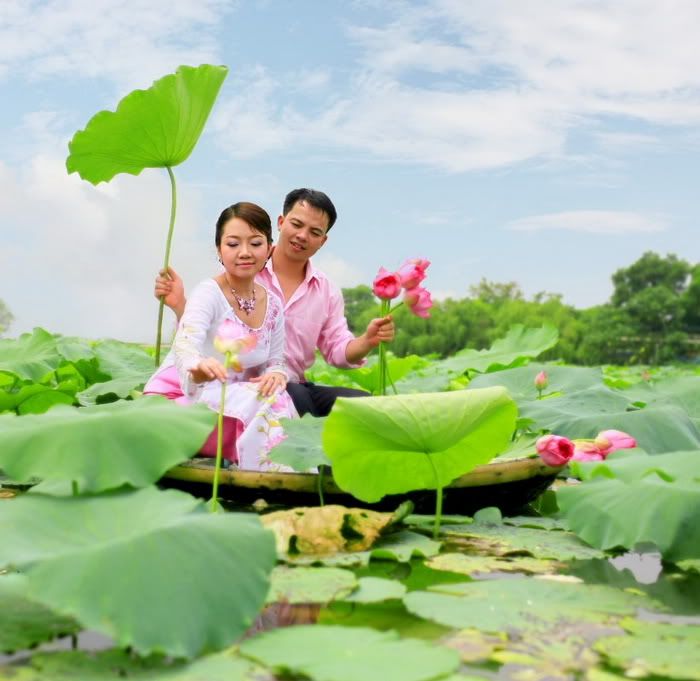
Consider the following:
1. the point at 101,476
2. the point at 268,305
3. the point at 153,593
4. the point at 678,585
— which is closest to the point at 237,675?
the point at 153,593

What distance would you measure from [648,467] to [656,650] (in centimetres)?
59

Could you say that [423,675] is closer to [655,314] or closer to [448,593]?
[448,593]

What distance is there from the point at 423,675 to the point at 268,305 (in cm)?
142

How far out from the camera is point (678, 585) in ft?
4.42

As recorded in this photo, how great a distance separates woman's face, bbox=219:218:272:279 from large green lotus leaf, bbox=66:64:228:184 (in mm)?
333

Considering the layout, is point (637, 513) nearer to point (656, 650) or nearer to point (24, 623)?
point (656, 650)

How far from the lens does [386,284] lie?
1.90 m

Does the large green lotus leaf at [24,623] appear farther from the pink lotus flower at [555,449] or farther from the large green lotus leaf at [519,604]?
the pink lotus flower at [555,449]

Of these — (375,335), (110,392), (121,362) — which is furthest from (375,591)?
(121,362)

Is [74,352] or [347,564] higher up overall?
[74,352]

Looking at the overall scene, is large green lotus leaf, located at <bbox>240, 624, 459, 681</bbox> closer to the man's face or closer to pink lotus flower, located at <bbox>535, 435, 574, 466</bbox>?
pink lotus flower, located at <bbox>535, 435, 574, 466</bbox>

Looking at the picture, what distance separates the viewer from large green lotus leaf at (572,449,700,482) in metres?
1.52

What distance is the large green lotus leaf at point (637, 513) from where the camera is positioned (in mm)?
1384

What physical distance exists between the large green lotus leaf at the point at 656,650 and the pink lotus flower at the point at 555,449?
0.54 metres
